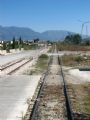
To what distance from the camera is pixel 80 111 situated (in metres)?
14.1

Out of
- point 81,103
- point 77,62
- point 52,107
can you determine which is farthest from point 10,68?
point 52,107

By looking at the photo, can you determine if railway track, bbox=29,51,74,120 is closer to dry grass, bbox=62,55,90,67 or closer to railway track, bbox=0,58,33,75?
railway track, bbox=0,58,33,75

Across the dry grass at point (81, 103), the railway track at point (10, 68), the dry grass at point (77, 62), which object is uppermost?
the dry grass at point (81, 103)

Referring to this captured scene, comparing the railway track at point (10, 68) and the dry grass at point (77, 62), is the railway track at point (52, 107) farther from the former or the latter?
the dry grass at point (77, 62)

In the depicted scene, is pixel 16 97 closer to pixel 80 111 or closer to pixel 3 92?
pixel 3 92

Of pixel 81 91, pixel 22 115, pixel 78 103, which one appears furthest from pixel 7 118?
pixel 81 91

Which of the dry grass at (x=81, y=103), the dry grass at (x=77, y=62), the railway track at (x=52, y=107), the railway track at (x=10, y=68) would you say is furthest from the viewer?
the dry grass at (x=77, y=62)

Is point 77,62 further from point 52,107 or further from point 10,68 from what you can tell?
point 52,107

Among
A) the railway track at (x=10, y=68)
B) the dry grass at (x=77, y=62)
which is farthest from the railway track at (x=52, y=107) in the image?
the dry grass at (x=77, y=62)

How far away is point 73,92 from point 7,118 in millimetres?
7526

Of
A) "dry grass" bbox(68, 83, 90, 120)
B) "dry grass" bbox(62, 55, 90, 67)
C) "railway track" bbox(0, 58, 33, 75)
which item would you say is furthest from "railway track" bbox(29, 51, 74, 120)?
"dry grass" bbox(62, 55, 90, 67)

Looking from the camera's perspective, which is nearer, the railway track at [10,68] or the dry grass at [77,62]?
the railway track at [10,68]

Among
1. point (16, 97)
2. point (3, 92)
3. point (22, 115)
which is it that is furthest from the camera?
point (3, 92)

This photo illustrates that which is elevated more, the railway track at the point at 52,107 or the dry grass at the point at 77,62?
the railway track at the point at 52,107
